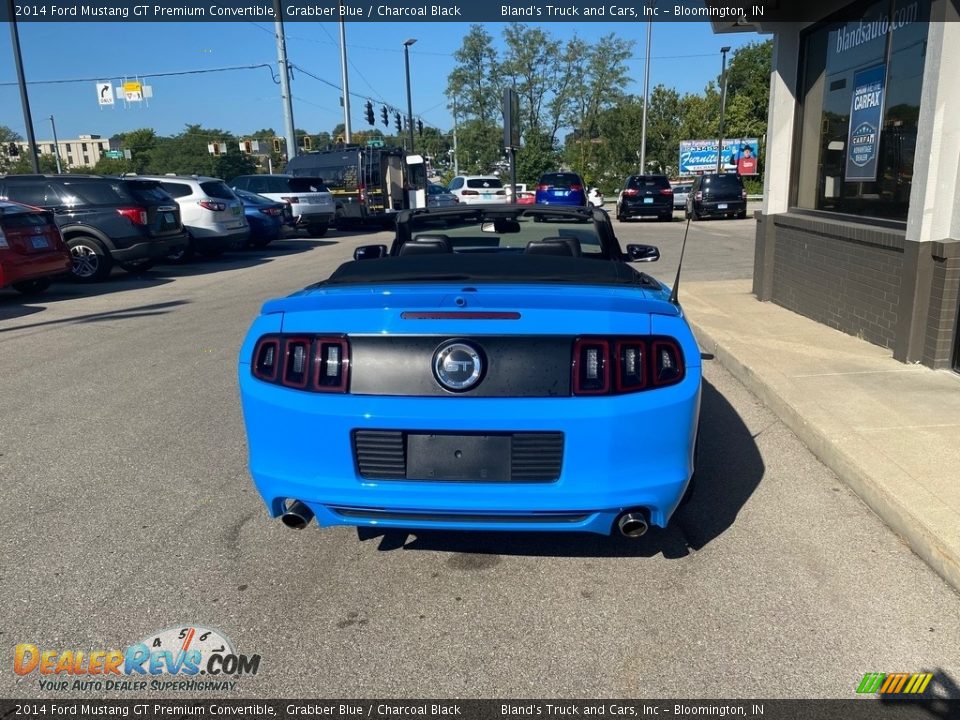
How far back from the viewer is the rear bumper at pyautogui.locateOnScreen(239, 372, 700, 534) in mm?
2848

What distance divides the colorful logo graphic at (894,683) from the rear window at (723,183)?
27.8 metres

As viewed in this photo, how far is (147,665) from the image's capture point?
9.08 feet

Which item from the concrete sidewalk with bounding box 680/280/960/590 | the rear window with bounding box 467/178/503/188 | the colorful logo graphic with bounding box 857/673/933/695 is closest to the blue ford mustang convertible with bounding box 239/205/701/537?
the colorful logo graphic with bounding box 857/673/933/695

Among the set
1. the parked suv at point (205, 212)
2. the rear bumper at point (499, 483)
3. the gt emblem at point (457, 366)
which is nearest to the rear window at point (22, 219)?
the parked suv at point (205, 212)

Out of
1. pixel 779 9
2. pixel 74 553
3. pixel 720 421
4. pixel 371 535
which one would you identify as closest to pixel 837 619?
pixel 371 535

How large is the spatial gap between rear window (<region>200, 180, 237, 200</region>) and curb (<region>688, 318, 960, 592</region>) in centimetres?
1343

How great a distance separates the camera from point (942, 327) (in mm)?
6008

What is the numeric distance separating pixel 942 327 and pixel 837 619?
3916 millimetres

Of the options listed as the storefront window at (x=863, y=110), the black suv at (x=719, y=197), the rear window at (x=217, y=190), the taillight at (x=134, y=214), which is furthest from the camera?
the black suv at (x=719, y=197)

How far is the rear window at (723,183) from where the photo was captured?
93.7 ft

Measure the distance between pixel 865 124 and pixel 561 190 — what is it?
22.3m

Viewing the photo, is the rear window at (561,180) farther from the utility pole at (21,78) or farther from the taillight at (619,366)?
the taillight at (619,366)

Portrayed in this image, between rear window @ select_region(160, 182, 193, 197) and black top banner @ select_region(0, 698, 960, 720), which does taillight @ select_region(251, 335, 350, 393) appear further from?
rear window @ select_region(160, 182, 193, 197)

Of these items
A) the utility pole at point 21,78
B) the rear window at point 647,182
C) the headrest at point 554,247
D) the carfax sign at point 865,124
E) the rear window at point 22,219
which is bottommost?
the rear window at point 647,182
